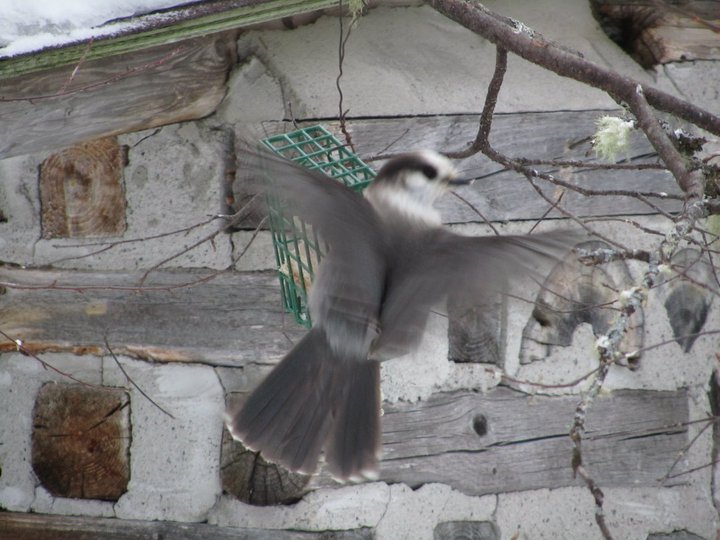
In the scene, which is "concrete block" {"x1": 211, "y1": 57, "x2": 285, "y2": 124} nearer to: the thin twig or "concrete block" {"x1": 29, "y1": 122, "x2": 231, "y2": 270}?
"concrete block" {"x1": 29, "y1": 122, "x2": 231, "y2": 270}

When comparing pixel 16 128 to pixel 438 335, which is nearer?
pixel 16 128

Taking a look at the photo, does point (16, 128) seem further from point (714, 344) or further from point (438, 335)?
point (714, 344)

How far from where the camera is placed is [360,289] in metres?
2.42

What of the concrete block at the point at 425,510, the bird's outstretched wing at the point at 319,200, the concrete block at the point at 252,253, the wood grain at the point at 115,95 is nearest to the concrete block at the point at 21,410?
the concrete block at the point at 252,253

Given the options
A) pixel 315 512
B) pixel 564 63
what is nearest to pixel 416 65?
pixel 564 63

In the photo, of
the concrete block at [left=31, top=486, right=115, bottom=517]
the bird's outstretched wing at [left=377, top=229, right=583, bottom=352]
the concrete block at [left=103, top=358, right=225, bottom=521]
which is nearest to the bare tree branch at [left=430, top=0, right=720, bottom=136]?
the bird's outstretched wing at [left=377, top=229, right=583, bottom=352]

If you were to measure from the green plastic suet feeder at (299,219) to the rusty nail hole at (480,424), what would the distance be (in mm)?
659

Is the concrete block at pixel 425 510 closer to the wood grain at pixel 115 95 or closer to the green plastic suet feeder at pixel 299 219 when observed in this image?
the green plastic suet feeder at pixel 299 219

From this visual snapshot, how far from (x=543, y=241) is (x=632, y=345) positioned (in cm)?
133

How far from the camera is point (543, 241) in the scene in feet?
6.64

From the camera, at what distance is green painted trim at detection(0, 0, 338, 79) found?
2545 millimetres

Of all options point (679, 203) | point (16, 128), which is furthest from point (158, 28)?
point (679, 203)

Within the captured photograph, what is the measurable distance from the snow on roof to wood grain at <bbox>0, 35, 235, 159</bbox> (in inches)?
5.4

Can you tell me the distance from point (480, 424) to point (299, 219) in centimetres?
92
